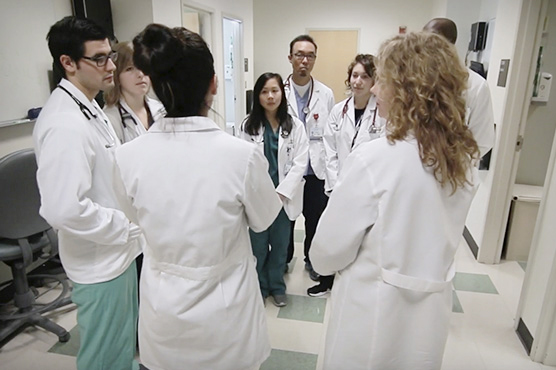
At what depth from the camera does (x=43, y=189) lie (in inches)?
46.5

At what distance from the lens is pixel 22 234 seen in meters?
1.96

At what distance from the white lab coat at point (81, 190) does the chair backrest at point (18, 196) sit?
0.76 metres

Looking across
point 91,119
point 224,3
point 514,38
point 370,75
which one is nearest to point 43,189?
point 91,119

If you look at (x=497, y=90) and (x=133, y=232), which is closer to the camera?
(x=133, y=232)

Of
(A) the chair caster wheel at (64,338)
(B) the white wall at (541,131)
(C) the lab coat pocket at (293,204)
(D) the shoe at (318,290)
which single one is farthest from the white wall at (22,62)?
(B) the white wall at (541,131)

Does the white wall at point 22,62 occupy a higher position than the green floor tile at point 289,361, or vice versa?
the white wall at point 22,62

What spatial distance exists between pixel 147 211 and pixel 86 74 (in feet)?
2.20

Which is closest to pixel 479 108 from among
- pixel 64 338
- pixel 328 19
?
pixel 64 338

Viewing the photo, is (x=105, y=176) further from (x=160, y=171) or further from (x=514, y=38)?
(x=514, y=38)

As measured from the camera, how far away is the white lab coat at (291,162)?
2154 mm

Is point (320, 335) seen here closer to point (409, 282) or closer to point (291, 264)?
point (291, 264)

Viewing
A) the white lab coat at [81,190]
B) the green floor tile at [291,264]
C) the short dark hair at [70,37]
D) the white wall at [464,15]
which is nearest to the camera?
the white lab coat at [81,190]

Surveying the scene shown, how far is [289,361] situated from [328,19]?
6.00m

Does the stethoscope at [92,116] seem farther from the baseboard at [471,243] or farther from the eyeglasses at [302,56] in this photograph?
the baseboard at [471,243]
